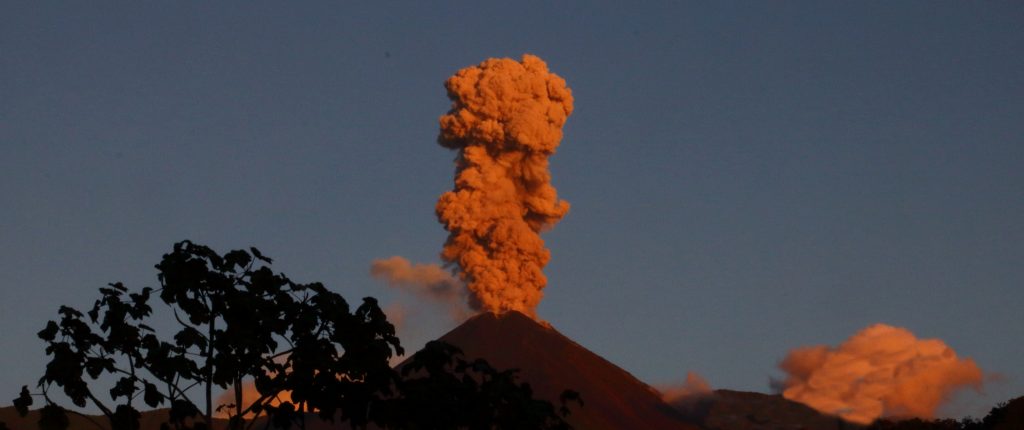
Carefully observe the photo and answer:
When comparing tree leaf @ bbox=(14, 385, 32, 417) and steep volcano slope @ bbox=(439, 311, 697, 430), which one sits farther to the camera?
steep volcano slope @ bbox=(439, 311, 697, 430)

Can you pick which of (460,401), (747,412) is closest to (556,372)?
(747,412)

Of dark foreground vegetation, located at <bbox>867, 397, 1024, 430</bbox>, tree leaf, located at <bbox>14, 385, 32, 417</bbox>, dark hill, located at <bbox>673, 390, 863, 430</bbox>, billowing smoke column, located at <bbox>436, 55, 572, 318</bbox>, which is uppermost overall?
billowing smoke column, located at <bbox>436, 55, 572, 318</bbox>

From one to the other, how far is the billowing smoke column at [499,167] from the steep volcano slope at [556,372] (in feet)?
36.8

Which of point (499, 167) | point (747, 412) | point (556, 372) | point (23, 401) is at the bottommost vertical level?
point (23, 401)

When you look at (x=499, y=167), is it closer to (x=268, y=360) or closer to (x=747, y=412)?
(x=747, y=412)

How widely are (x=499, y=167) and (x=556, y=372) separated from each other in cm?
3175

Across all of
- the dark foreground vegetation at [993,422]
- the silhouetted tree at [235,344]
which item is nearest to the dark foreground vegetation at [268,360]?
the silhouetted tree at [235,344]

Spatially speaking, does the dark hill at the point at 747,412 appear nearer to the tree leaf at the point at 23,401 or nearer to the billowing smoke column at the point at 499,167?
the billowing smoke column at the point at 499,167

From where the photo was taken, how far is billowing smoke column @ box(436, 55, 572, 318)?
125438 millimetres

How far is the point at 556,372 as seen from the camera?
153 metres

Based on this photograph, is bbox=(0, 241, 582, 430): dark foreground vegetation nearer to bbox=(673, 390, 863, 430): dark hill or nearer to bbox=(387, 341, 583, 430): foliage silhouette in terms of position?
bbox=(387, 341, 583, 430): foliage silhouette

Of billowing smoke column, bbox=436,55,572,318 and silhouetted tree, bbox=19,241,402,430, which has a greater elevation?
billowing smoke column, bbox=436,55,572,318

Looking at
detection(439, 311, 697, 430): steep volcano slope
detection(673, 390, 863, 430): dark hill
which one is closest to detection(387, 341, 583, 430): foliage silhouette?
→ detection(439, 311, 697, 430): steep volcano slope

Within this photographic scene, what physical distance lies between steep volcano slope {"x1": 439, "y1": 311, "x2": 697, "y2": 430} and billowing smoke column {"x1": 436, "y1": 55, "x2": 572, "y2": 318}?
11216 mm
